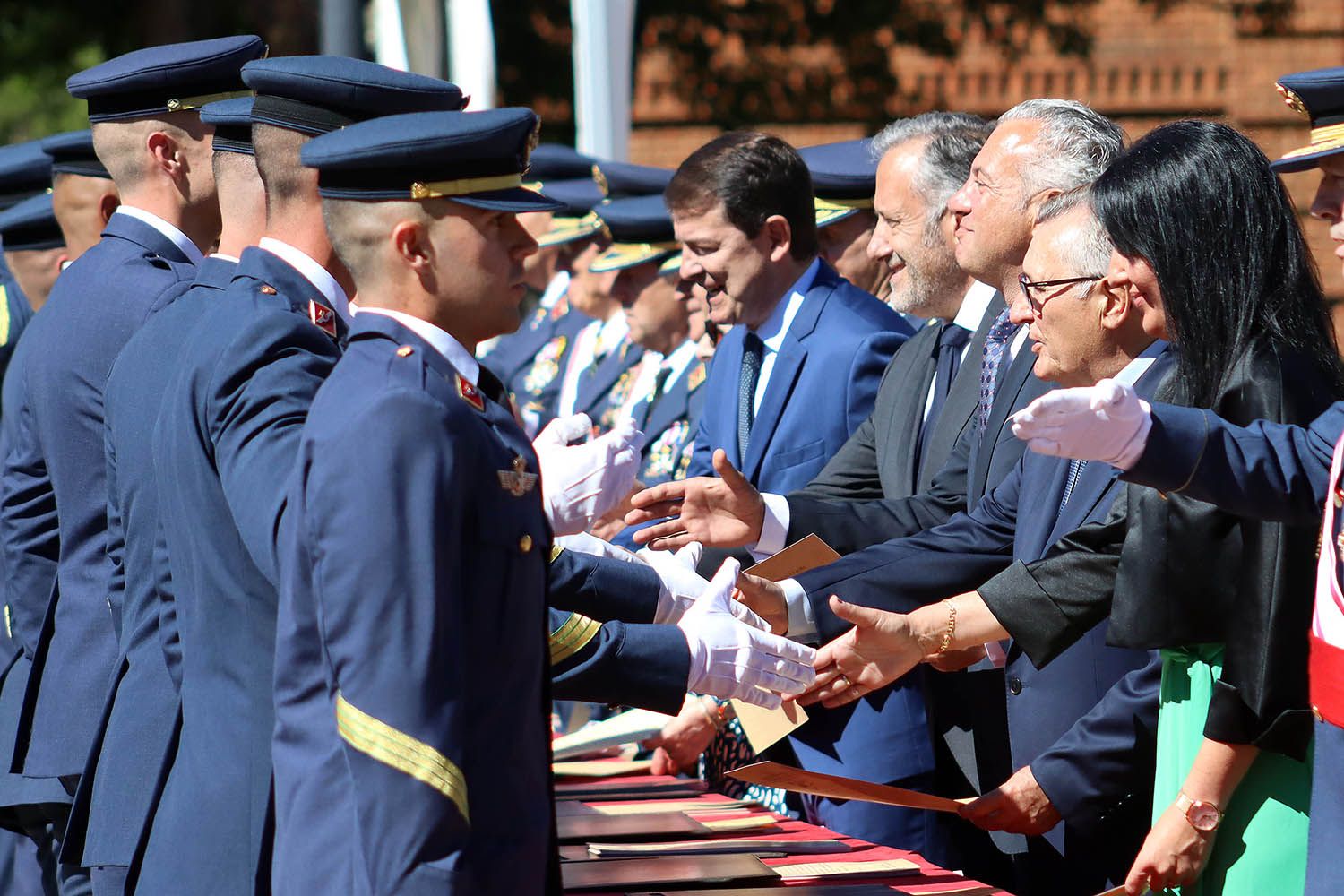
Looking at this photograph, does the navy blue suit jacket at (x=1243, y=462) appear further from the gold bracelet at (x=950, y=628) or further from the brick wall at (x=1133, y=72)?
the brick wall at (x=1133, y=72)

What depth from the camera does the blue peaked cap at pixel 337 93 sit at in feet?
9.32

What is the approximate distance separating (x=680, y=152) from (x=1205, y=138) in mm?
12996

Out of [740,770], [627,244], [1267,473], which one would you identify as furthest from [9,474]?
[627,244]

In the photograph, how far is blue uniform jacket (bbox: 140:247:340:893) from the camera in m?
2.64

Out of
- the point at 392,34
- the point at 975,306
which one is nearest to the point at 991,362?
the point at 975,306

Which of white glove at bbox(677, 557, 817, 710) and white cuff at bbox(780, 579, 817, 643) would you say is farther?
white cuff at bbox(780, 579, 817, 643)

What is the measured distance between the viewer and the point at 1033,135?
395cm

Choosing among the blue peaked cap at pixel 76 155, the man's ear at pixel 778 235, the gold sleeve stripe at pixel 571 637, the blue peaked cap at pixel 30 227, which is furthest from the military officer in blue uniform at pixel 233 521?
the blue peaked cap at pixel 30 227

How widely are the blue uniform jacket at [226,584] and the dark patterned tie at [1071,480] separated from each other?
1.58 metres

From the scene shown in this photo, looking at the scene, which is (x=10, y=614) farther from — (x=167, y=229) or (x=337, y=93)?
(x=337, y=93)

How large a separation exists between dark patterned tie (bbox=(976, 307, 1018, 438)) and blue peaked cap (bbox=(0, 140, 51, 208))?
3640 millimetres

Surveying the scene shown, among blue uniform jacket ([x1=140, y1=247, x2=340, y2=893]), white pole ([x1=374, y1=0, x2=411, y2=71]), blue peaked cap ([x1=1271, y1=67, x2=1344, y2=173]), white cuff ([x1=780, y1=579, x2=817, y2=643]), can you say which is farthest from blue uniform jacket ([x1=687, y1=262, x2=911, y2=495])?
white pole ([x1=374, y1=0, x2=411, y2=71])

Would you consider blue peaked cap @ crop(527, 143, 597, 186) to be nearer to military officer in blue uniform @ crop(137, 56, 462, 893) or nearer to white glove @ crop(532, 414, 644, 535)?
white glove @ crop(532, 414, 644, 535)

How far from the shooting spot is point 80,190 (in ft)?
16.3
